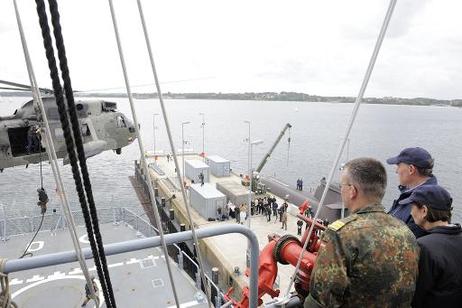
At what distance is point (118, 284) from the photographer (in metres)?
12.0

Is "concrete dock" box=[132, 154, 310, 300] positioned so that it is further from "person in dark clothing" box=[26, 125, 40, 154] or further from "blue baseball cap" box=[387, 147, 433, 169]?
"blue baseball cap" box=[387, 147, 433, 169]

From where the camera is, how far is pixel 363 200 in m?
2.48

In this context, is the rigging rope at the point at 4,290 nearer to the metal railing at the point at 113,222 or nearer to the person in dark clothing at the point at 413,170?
the person in dark clothing at the point at 413,170

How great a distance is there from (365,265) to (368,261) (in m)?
0.03

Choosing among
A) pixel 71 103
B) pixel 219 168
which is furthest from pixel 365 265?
pixel 219 168

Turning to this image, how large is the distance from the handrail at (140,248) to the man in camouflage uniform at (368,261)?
0.47 meters

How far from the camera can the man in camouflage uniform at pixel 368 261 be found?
2248 millimetres

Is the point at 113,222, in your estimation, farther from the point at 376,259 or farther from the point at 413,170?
the point at 376,259

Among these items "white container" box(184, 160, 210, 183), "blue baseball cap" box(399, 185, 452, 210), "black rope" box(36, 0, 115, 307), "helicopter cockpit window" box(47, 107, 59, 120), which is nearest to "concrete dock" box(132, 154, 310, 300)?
"white container" box(184, 160, 210, 183)

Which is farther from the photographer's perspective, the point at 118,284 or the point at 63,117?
the point at 118,284

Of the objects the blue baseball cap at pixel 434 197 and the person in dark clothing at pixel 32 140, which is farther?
the person in dark clothing at pixel 32 140

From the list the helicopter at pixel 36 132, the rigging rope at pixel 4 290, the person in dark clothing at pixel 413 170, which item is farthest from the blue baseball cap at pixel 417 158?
the helicopter at pixel 36 132

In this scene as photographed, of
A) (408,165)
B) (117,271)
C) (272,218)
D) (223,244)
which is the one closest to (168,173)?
(272,218)

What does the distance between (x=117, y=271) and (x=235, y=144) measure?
66029mm
